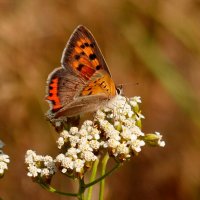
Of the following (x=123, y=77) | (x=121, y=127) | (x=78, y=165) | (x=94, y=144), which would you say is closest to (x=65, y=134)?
(x=94, y=144)

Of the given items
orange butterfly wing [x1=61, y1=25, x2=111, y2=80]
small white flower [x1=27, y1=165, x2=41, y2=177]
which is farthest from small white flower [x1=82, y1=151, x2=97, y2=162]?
orange butterfly wing [x1=61, y1=25, x2=111, y2=80]

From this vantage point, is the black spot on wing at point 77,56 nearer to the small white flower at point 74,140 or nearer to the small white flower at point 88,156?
the small white flower at point 74,140

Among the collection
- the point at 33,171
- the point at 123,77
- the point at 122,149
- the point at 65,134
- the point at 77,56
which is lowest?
the point at 33,171

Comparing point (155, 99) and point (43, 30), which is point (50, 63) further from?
point (155, 99)

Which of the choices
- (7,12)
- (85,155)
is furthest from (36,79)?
(85,155)

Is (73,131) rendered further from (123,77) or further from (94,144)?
(123,77)

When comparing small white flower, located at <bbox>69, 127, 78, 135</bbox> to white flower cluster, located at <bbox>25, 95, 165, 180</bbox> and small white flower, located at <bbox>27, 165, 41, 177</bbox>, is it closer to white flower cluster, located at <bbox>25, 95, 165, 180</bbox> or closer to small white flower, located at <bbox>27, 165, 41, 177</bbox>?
white flower cluster, located at <bbox>25, 95, 165, 180</bbox>
